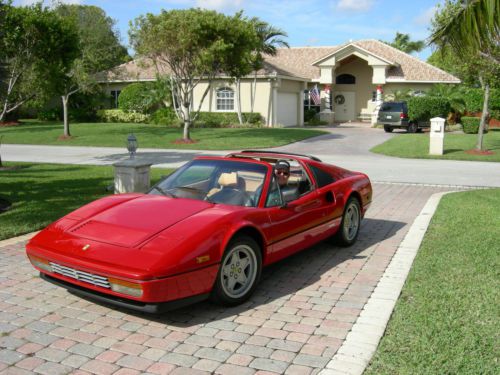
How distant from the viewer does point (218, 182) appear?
5.66 meters

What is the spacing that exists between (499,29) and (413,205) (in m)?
3.51

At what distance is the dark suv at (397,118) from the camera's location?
1203 inches

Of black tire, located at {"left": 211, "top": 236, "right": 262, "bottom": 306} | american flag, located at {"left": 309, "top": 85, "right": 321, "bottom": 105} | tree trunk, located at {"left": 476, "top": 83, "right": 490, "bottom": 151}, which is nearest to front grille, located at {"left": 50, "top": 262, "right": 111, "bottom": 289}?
black tire, located at {"left": 211, "top": 236, "right": 262, "bottom": 306}

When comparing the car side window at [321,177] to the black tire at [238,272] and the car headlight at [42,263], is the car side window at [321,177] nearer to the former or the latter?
the black tire at [238,272]

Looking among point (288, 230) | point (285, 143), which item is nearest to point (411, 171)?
point (285, 143)

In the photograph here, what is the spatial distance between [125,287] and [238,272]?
45.2 inches

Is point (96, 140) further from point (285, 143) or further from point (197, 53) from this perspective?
point (285, 143)

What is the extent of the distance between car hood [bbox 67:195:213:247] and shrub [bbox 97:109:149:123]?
30876 mm

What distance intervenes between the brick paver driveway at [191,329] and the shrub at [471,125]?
86.8ft

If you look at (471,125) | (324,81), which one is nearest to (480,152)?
(471,125)

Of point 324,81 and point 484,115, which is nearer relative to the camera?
point 484,115

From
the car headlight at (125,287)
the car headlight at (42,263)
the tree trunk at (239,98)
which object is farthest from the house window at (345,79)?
the car headlight at (125,287)

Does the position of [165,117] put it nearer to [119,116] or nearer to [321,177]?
[119,116]

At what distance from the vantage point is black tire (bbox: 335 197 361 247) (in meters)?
6.69
